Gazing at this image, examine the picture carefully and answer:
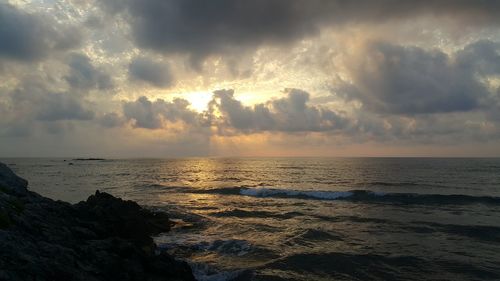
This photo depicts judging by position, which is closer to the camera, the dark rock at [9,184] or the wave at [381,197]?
the dark rock at [9,184]

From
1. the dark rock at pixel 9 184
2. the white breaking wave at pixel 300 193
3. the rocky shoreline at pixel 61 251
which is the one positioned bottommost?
the white breaking wave at pixel 300 193

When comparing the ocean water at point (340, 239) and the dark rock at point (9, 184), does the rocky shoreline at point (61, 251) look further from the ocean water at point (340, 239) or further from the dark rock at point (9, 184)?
the ocean water at point (340, 239)

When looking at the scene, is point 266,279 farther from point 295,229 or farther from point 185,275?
point 295,229

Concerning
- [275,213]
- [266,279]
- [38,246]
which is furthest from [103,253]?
[275,213]

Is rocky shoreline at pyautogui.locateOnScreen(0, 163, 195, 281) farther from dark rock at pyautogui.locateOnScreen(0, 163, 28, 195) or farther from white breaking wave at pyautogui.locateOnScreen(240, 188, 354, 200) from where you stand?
white breaking wave at pyautogui.locateOnScreen(240, 188, 354, 200)

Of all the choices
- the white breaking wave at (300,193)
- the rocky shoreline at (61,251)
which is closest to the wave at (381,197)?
the white breaking wave at (300,193)

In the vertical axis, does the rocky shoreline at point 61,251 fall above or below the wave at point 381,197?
above

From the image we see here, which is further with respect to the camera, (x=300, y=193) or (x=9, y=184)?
(x=300, y=193)

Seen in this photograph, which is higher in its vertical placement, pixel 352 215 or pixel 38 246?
pixel 38 246

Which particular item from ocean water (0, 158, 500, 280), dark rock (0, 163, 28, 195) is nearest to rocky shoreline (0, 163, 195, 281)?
dark rock (0, 163, 28, 195)

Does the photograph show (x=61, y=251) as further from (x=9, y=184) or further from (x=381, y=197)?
(x=381, y=197)

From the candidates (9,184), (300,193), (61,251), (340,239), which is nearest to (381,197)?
(300,193)

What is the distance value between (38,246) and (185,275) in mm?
5198

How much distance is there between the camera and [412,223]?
27781mm
